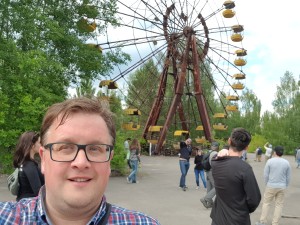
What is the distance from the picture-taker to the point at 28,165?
418cm

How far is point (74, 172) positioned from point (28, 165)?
2.85 meters

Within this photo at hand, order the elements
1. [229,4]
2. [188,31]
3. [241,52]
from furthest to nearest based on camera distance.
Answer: [241,52], [229,4], [188,31]

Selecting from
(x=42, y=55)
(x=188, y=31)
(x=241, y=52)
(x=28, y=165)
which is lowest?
(x=28, y=165)

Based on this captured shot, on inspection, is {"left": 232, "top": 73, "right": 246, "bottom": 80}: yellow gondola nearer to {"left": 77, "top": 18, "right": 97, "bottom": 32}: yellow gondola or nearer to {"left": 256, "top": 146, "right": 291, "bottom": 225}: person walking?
{"left": 77, "top": 18, "right": 97, "bottom": 32}: yellow gondola

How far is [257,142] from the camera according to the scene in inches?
2188

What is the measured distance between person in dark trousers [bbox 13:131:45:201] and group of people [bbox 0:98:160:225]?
2.58m

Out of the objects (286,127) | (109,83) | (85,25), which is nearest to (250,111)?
(286,127)

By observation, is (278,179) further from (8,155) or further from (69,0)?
(69,0)

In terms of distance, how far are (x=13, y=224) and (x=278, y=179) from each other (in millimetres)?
6457

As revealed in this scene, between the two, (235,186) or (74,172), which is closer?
(74,172)

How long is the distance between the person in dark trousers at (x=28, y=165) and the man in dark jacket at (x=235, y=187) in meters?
1.95

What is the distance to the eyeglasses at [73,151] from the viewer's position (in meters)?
1.54

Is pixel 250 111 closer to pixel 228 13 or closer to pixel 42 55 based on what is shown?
pixel 228 13

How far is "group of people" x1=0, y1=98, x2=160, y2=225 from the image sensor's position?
151 centimetres
